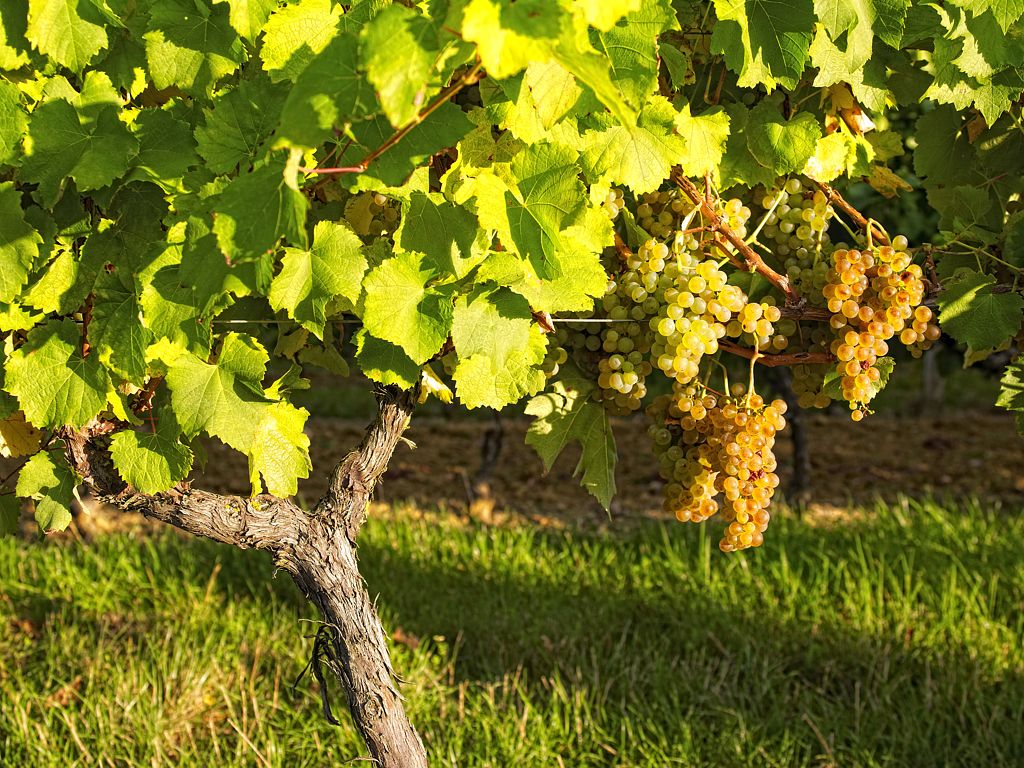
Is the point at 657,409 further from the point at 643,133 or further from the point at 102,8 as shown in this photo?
the point at 102,8

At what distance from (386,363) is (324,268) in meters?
0.22

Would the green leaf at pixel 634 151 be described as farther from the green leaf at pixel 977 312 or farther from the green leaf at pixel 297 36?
the green leaf at pixel 977 312

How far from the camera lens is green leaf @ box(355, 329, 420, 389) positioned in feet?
5.05

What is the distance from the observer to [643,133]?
1.48 meters

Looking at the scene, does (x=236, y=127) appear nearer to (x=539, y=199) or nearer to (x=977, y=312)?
(x=539, y=199)

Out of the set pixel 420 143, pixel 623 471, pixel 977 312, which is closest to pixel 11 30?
pixel 420 143

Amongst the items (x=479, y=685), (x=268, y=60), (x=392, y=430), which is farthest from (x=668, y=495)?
(x=479, y=685)

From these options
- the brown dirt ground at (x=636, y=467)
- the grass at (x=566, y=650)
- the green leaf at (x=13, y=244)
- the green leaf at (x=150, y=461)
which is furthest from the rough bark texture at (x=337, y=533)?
the brown dirt ground at (x=636, y=467)

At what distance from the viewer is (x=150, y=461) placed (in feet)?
5.32

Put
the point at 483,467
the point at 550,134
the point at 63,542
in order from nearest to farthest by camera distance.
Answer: the point at 550,134, the point at 63,542, the point at 483,467

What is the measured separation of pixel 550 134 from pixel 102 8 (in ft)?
2.03

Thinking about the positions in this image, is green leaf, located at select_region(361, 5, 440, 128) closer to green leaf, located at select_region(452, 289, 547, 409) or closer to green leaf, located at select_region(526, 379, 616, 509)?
green leaf, located at select_region(452, 289, 547, 409)

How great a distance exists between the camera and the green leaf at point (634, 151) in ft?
4.82

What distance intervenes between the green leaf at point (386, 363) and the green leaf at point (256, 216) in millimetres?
417
